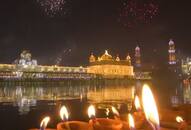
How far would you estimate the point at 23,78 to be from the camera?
4451 inches

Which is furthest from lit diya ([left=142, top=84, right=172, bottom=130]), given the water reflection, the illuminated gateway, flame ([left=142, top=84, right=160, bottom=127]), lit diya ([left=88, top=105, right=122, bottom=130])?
the illuminated gateway

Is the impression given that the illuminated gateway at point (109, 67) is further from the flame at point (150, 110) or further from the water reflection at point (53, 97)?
the flame at point (150, 110)

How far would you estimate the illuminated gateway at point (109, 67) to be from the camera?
115 meters

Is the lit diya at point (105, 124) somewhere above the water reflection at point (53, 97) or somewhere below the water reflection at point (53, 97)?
above

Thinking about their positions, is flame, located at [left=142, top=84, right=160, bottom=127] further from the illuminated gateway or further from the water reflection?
the illuminated gateway

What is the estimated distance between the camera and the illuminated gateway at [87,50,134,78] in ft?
377

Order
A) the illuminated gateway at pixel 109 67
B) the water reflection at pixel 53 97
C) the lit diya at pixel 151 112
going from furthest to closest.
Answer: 1. the illuminated gateway at pixel 109 67
2. the water reflection at pixel 53 97
3. the lit diya at pixel 151 112

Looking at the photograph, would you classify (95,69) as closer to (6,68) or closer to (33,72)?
(33,72)

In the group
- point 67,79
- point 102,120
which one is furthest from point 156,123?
point 67,79

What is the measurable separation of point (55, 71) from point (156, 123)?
12047 centimetres

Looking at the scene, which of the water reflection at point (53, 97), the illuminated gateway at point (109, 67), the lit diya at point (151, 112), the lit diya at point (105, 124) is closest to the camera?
the lit diya at point (151, 112)

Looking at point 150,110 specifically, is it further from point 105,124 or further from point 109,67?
point 109,67

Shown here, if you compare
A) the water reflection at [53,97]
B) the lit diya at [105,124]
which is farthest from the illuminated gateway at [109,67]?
the lit diya at [105,124]

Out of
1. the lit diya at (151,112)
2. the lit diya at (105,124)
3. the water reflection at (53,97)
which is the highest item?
the lit diya at (151,112)
